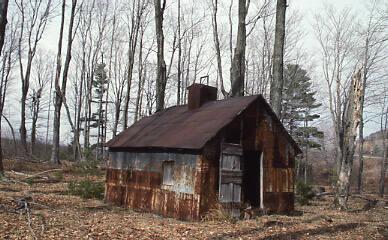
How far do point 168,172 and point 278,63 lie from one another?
23.7 feet

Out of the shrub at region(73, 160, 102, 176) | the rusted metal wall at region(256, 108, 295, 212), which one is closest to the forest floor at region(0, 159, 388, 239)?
the rusted metal wall at region(256, 108, 295, 212)

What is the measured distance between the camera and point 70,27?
94.6 ft

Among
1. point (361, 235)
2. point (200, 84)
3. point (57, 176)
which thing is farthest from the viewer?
point (57, 176)

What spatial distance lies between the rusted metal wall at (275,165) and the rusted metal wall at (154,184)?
9.31ft

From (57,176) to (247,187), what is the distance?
11.8 metres

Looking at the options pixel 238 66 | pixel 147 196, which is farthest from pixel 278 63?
pixel 147 196

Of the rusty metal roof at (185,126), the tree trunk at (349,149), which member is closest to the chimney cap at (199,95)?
the rusty metal roof at (185,126)

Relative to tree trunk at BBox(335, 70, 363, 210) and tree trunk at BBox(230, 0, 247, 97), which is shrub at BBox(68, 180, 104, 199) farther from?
tree trunk at BBox(335, 70, 363, 210)

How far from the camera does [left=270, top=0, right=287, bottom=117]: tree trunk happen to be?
53.8ft

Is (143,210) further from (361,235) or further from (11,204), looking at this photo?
(361,235)

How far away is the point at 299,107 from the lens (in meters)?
46.2

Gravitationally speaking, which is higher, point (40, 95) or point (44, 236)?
point (40, 95)

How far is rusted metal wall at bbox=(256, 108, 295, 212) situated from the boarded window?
3.08m

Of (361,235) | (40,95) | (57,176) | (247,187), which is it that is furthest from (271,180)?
(40,95)
